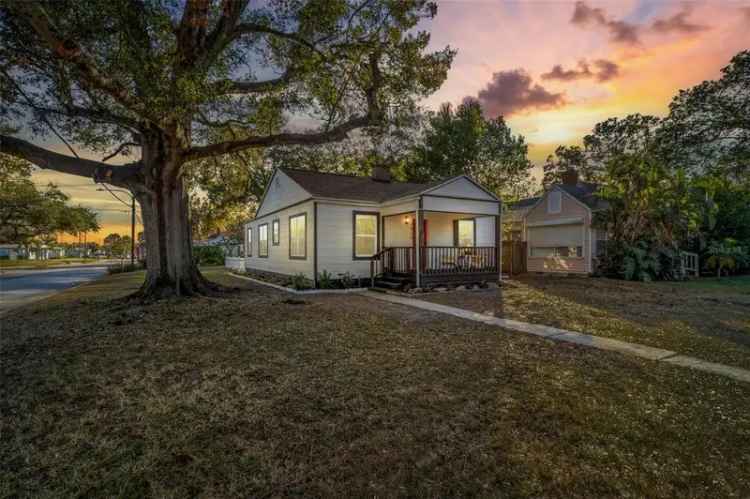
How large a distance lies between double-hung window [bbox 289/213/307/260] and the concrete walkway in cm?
602

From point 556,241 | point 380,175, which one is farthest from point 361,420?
point 556,241

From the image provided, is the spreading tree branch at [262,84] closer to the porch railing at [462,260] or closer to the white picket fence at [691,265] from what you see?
the porch railing at [462,260]

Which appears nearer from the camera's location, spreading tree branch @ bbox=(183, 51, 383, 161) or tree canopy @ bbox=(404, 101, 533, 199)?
spreading tree branch @ bbox=(183, 51, 383, 161)

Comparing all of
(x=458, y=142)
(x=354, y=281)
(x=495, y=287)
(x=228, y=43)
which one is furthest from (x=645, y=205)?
(x=228, y=43)

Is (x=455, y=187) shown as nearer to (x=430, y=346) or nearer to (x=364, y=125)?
(x=364, y=125)

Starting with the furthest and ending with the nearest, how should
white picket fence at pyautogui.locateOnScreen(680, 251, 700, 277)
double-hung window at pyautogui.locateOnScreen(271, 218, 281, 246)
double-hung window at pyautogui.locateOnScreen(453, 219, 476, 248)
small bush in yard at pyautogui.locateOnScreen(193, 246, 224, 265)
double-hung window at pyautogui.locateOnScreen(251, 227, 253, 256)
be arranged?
1. small bush in yard at pyautogui.locateOnScreen(193, 246, 224, 265)
2. double-hung window at pyautogui.locateOnScreen(251, 227, 253, 256)
3. white picket fence at pyautogui.locateOnScreen(680, 251, 700, 277)
4. double-hung window at pyautogui.locateOnScreen(271, 218, 281, 246)
5. double-hung window at pyautogui.locateOnScreen(453, 219, 476, 248)

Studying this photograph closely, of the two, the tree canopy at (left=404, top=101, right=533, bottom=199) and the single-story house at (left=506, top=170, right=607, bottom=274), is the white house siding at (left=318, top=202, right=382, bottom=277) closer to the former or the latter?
the single-story house at (left=506, top=170, right=607, bottom=274)

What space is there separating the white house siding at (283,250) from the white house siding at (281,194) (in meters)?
0.29

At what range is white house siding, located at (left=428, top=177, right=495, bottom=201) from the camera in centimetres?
1163

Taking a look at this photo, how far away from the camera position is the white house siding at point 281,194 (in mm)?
13587

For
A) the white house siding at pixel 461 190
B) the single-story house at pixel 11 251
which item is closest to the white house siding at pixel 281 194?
the white house siding at pixel 461 190

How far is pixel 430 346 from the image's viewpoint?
5188 mm

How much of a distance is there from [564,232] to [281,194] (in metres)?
14.4

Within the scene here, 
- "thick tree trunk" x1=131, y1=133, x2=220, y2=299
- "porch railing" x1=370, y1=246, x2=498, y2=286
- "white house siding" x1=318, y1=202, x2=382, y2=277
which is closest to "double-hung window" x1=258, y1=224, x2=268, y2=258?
"white house siding" x1=318, y1=202, x2=382, y2=277
